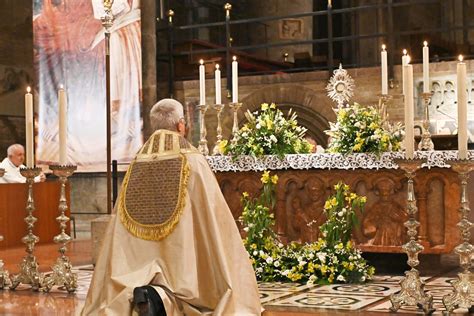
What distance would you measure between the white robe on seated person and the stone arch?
8595mm

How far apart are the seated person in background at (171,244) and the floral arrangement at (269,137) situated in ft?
8.50

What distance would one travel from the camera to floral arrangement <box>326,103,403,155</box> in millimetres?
7488

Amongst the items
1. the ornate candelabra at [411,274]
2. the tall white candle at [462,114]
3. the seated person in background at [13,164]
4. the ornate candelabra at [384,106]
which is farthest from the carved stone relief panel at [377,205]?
the seated person in background at [13,164]

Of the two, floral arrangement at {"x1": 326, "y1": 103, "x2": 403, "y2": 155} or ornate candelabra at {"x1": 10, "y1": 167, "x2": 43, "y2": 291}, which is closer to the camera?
ornate candelabra at {"x1": 10, "y1": 167, "x2": 43, "y2": 291}

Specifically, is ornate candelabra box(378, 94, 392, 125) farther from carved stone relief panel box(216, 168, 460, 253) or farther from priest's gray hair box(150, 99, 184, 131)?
priest's gray hair box(150, 99, 184, 131)

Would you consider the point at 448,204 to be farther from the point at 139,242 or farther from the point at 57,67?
the point at 57,67

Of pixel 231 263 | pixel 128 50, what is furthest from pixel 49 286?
pixel 128 50

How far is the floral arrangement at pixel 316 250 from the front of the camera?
7.16 m

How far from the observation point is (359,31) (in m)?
16.9

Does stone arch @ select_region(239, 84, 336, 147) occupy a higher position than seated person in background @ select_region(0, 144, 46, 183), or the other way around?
stone arch @ select_region(239, 84, 336, 147)

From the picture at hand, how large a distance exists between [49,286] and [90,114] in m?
7.71

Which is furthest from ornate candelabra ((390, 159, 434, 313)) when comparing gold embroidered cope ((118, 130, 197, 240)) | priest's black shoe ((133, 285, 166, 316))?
priest's black shoe ((133, 285, 166, 316))

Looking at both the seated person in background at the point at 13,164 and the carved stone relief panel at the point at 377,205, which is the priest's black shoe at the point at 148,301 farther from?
the seated person in background at the point at 13,164

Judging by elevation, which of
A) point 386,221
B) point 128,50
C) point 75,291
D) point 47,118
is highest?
point 128,50
